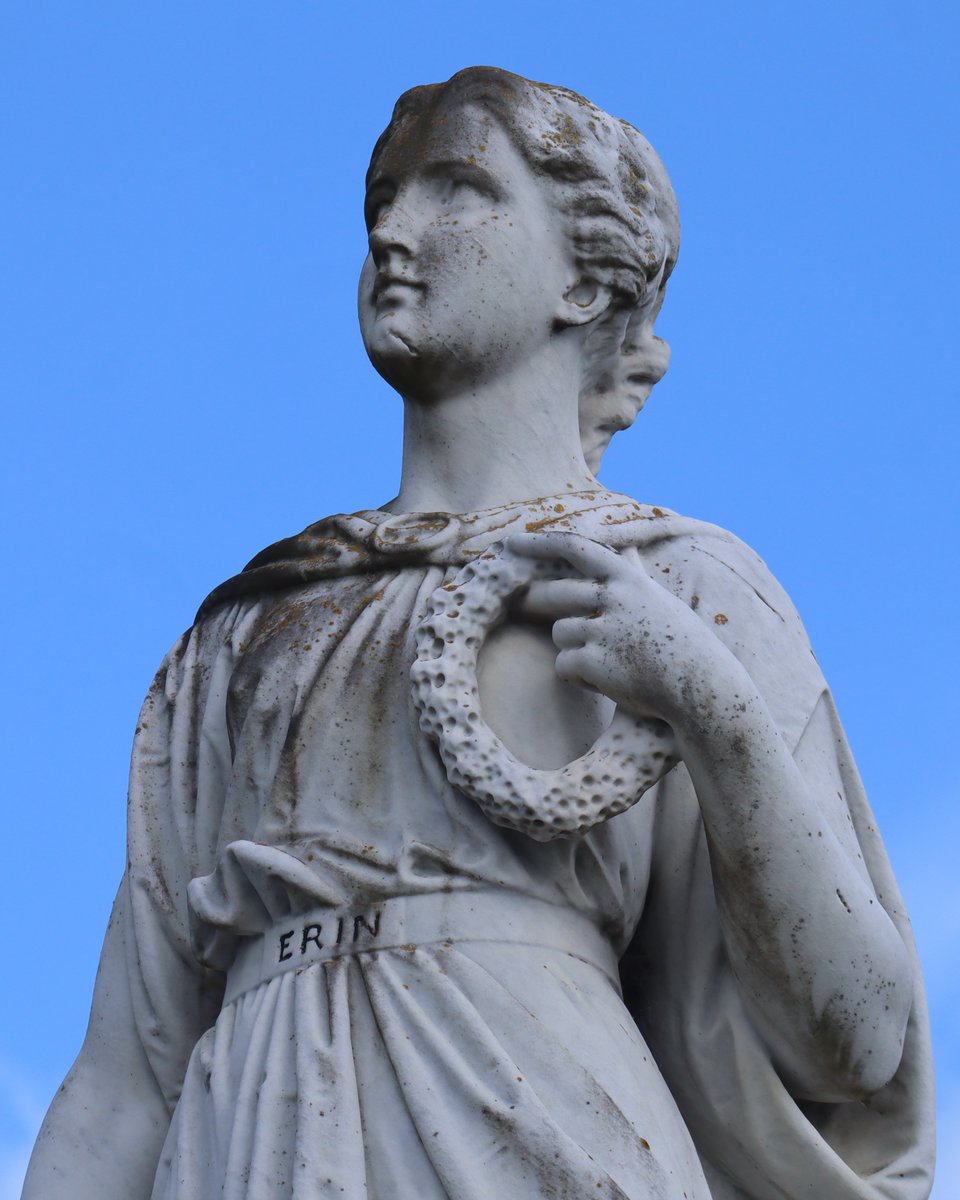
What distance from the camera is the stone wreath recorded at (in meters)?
7.55

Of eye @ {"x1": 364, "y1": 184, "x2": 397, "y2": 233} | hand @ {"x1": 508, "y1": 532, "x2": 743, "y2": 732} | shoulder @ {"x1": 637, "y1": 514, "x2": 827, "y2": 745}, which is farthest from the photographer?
eye @ {"x1": 364, "y1": 184, "x2": 397, "y2": 233}

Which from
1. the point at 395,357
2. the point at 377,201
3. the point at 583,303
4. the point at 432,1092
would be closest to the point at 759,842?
the point at 432,1092

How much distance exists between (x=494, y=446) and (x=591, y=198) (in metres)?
0.79

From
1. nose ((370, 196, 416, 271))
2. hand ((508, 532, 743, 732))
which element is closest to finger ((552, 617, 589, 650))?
hand ((508, 532, 743, 732))

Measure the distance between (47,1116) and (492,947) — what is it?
1.45m

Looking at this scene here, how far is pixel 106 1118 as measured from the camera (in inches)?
321

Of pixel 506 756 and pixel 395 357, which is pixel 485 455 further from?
pixel 506 756

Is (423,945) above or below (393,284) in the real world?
below

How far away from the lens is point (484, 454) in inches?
340

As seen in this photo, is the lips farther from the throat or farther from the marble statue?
the throat

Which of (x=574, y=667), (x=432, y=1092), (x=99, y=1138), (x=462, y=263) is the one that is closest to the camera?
(x=432, y=1092)

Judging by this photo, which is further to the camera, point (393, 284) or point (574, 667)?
point (393, 284)

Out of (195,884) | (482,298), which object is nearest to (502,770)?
(195,884)

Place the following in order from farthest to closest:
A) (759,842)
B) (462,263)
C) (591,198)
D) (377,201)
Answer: (377,201), (591,198), (462,263), (759,842)
